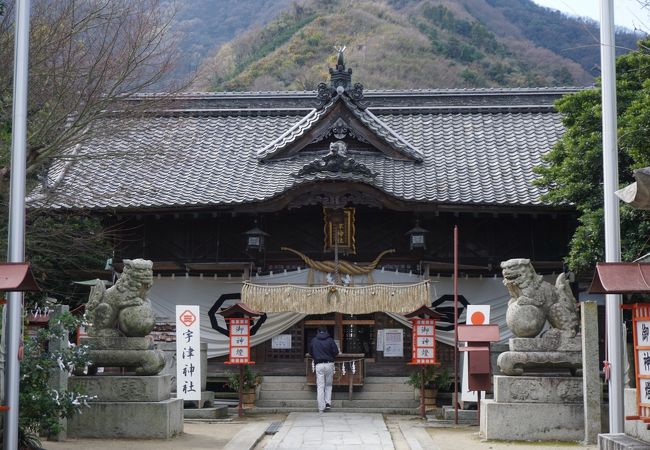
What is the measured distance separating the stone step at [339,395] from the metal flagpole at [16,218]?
39.2 feet

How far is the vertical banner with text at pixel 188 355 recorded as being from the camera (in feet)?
61.7

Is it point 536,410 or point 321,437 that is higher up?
point 536,410

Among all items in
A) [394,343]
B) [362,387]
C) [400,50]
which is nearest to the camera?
[362,387]

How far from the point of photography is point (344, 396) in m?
22.3

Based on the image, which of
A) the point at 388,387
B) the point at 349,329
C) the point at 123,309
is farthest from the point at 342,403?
the point at 123,309

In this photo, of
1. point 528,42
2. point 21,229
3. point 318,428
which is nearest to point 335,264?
point 318,428

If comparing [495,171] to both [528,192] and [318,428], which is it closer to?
[528,192]

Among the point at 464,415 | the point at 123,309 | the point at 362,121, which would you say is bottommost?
the point at 464,415

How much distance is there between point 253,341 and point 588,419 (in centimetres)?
1094

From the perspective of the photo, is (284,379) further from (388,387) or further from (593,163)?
(593,163)

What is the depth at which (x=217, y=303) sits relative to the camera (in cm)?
2369

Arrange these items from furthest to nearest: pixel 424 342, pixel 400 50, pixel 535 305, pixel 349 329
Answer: pixel 400 50 < pixel 349 329 < pixel 424 342 < pixel 535 305

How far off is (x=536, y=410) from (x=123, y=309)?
6680 millimetres

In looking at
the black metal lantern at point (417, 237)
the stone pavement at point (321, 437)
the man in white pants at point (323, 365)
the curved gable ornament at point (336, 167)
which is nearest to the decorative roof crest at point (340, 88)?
the curved gable ornament at point (336, 167)
